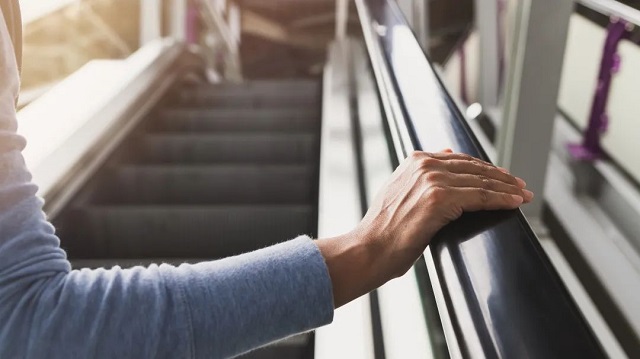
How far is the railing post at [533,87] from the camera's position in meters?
2.20

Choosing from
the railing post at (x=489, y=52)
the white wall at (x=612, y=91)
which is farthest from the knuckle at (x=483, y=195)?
the railing post at (x=489, y=52)

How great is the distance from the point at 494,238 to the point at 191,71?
15.3 ft

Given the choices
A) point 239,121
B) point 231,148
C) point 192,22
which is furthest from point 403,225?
point 192,22

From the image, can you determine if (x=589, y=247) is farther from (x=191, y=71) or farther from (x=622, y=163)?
(x=191, y=71)

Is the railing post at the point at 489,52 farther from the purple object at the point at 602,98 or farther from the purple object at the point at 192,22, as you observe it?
the purple object at the point at 192,22

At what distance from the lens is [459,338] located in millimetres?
673

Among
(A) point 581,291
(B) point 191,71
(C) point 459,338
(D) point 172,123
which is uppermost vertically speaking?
(B) point 191,71

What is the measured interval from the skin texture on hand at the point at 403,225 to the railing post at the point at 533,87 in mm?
1439

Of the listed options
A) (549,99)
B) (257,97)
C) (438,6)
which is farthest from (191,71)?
(438,6)

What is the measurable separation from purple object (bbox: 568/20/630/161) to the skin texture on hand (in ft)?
8.11

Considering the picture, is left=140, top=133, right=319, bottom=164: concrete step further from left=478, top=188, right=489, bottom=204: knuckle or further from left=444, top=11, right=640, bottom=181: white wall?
left=478, top=188, right=489, bottom=204: knuckle

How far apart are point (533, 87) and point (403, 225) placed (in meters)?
1.55

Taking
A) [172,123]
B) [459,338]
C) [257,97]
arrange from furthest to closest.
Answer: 1. [257,97]
2. [172,123]
3. [459,338]

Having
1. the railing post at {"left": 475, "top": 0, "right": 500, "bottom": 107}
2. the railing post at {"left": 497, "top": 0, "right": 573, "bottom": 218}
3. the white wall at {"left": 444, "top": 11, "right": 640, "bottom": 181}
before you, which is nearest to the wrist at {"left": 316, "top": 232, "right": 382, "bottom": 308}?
the railing post at {"left": 497, "top": 0, "right": 573, "bottom": 218}
